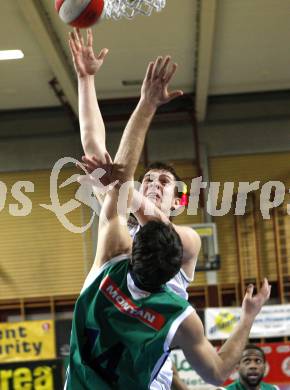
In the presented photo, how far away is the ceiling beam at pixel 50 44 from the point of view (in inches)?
386

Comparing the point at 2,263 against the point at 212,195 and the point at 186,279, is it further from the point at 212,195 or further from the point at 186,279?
the point at 186,279

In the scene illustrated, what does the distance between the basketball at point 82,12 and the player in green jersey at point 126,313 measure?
6.76 feet

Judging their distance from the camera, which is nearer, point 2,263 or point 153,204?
point 153,204

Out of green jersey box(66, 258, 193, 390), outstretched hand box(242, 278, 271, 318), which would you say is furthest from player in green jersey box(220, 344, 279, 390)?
green jersey box(66, 258, 193, 390)

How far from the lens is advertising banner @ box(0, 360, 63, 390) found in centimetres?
968

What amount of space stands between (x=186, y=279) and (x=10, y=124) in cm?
1154

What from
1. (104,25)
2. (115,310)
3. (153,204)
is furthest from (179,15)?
(115,310)

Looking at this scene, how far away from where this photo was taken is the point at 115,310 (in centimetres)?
288

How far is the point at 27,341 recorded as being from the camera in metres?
11.9

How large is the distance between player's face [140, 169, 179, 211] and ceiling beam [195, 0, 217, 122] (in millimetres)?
6205

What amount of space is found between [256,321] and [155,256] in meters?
9.24

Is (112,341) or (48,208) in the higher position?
(48,208)

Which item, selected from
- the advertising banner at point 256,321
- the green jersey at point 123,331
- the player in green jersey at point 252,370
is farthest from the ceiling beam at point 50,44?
the green jersey at point 123,331

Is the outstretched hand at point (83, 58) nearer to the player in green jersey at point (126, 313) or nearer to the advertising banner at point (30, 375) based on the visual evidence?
the player in green jersey at point (126, 313)
